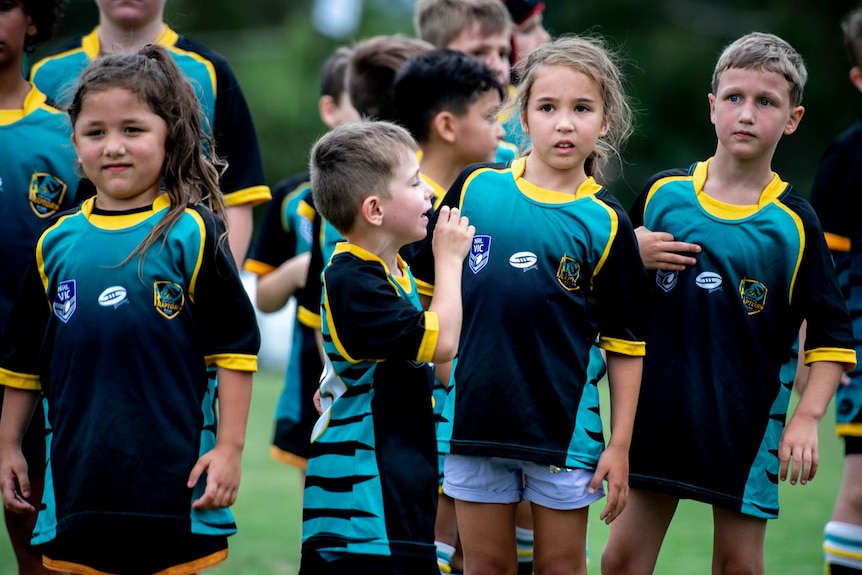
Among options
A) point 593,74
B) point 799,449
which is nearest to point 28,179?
point 593,74

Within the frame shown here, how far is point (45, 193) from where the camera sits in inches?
150

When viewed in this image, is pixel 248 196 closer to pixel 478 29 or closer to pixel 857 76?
pixel 478 29

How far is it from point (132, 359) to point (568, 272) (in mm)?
1275

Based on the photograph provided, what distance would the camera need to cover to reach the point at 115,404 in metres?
3.13

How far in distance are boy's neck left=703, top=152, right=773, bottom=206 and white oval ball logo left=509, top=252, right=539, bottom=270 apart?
0.69 metres

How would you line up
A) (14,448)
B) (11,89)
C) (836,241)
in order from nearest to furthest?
1. (14,448)
2. (11,89)
3. (836,241)

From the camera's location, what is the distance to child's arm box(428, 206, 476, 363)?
3182mm

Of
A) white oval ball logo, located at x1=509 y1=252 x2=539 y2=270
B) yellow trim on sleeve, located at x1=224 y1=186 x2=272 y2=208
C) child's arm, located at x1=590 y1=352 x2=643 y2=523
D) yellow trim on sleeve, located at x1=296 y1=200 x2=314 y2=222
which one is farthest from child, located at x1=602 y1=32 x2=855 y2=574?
yellow trim on sleeve, located at x1=296 y1=200 x2=314 y2=222

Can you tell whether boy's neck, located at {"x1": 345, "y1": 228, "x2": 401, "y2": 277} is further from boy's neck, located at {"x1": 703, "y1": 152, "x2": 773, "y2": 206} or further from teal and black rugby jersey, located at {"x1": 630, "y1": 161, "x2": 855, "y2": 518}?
boy's neck, located at {"x1": 703, "y1": 152, "x2": 773, "y2": 206}

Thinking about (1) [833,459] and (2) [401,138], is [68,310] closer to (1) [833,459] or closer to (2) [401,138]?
(2) [401,138]

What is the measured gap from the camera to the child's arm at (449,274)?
10.4ft

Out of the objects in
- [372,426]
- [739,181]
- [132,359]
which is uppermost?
[739,181]

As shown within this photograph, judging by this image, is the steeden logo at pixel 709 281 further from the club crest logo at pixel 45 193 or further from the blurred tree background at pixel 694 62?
the blurred tree background at pixel 694 62

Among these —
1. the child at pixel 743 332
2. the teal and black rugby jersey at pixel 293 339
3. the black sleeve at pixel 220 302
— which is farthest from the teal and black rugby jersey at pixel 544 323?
the teal and black rugby jersey at pixel 293 339
